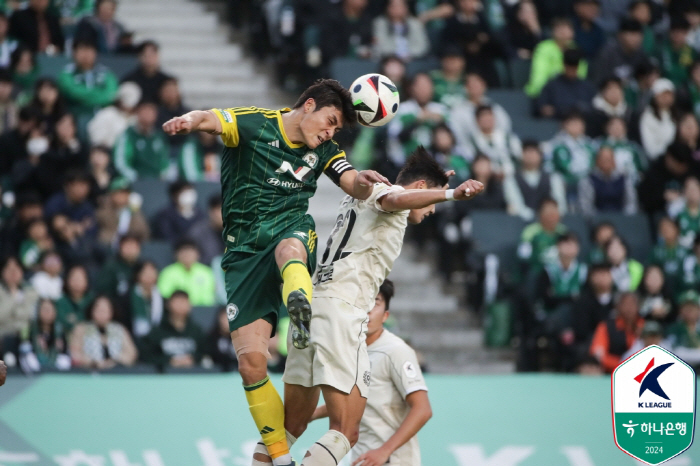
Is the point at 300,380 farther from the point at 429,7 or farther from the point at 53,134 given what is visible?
the point at 429,7

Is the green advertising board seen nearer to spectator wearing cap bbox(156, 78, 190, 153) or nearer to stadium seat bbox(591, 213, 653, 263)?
stadium seat bbox(591, 213, 653, 263)

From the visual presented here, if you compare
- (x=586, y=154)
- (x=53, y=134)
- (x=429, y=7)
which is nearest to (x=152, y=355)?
(x=53, y=134)

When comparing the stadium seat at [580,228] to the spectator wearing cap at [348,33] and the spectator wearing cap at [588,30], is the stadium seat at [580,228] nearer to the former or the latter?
the spectator wearing cap at [348,33]

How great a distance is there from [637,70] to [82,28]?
6.98 metres

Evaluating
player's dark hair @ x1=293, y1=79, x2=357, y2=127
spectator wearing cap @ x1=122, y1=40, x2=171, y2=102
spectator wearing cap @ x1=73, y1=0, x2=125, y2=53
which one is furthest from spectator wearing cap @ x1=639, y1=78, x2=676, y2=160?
player's dark hair @ x1=293, y1=79, x2=357, y2=127

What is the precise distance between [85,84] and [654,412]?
7.14m

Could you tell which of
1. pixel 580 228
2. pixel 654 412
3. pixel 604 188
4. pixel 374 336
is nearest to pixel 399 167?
pixel 580 228

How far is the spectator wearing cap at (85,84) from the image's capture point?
11.8 m

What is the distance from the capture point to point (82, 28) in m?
12.6

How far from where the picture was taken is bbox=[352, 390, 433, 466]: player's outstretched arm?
6.10 metres

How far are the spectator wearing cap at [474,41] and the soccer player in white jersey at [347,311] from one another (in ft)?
24.7

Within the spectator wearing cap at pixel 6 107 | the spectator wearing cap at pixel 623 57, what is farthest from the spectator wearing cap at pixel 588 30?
the spectator wearing cap at pixel 6 107

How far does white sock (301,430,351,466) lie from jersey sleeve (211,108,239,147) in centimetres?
168

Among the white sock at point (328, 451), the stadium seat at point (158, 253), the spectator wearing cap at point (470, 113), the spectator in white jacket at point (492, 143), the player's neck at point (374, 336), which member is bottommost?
the white sock at point (328, 451)
